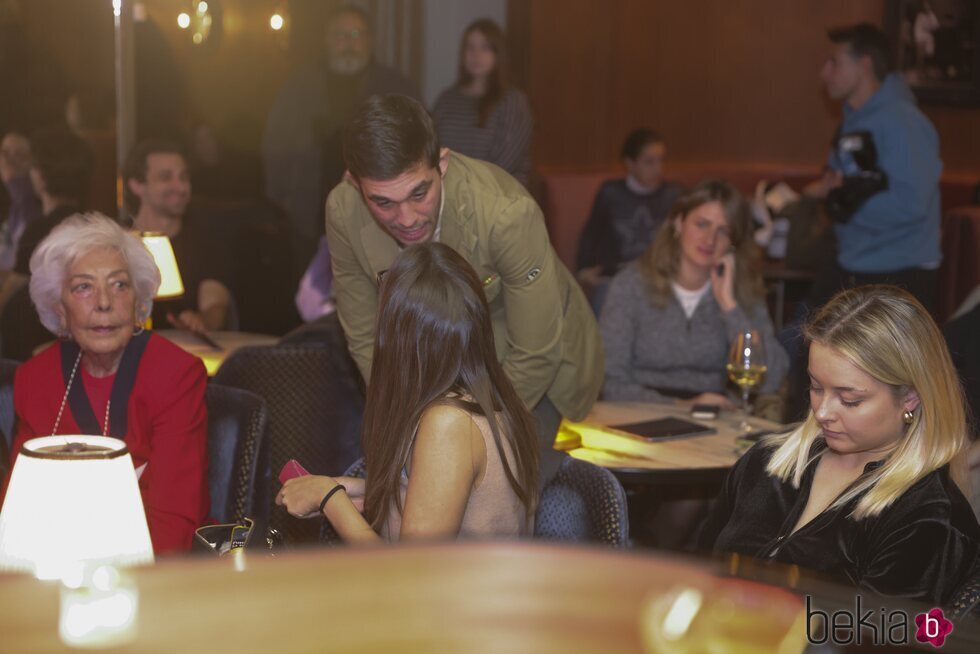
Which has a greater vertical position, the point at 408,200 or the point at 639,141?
the point at 639,141

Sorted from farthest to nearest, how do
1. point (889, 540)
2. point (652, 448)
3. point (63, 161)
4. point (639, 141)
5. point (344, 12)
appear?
point (639, 141) < point (344, 12) < point (63, 161) < point (652, 448) < point (889, 540)

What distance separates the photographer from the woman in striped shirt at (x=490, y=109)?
6504 mm

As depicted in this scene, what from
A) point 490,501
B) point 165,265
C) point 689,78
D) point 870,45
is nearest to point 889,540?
point 490,501

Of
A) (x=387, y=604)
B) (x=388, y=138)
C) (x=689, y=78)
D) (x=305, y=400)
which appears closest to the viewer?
(x=387, y=604)

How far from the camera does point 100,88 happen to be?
386 centimetres

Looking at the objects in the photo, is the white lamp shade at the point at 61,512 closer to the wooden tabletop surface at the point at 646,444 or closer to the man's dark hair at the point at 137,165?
the wooden tabletop surface at the point at 646,444

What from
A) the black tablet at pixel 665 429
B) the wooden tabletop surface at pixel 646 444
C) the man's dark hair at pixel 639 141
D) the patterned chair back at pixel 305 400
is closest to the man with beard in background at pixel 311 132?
the man's dark hair at pixel 639 141

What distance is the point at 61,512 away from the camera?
68.6 inches

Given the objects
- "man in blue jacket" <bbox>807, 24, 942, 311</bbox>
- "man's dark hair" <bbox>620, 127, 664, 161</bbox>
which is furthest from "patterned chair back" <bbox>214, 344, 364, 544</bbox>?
"man's dark hair" <bbox>620, 127, 664, 161</bbox>

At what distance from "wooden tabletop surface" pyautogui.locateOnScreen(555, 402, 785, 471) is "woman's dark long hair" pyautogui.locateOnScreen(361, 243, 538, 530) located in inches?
28.0

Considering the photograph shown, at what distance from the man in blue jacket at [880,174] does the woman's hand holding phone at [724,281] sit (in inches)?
57.4

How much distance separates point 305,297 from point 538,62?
366 centimetres

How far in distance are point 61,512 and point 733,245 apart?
284cm

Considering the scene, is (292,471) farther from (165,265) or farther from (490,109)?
(490,109)
